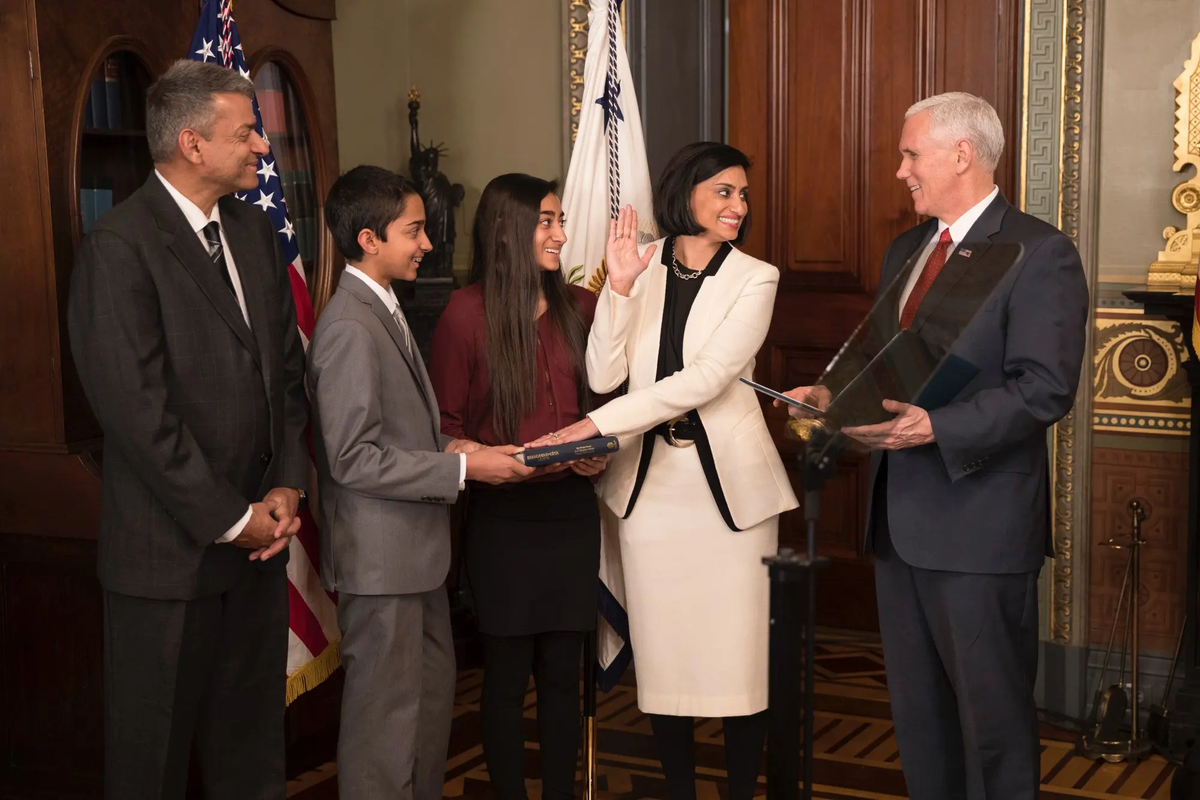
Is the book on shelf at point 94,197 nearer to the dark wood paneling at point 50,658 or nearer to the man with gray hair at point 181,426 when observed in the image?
the man with gray hair at point 181,426

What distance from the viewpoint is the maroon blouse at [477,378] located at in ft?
9.01

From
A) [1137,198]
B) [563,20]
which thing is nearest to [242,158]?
[563,20]

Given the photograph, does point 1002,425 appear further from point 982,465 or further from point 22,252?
point 22,252

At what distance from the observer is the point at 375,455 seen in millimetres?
2521

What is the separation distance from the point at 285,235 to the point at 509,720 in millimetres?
1331

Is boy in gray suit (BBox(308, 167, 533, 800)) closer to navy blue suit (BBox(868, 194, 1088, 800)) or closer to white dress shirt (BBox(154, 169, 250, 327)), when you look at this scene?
white dress shirt (BBox(154, 169, 250, 327))

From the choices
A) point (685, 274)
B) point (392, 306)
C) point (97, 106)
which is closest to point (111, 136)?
point (97, 106)

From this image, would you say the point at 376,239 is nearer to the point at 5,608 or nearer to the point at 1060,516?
the point at 5,608

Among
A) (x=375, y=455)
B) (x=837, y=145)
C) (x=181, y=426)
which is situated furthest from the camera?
(x=837, y=145)

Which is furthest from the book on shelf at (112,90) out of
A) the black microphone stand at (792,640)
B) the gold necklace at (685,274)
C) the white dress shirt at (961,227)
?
the black microphone stand at (792,640)

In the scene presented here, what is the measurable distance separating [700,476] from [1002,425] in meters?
0.67

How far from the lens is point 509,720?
2.77 meters

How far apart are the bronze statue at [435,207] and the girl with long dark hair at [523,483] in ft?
5.51

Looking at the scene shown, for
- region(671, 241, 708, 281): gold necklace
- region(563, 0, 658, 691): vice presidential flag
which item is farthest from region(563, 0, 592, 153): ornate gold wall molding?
region(671, 241, 708, 281): gold necklace
